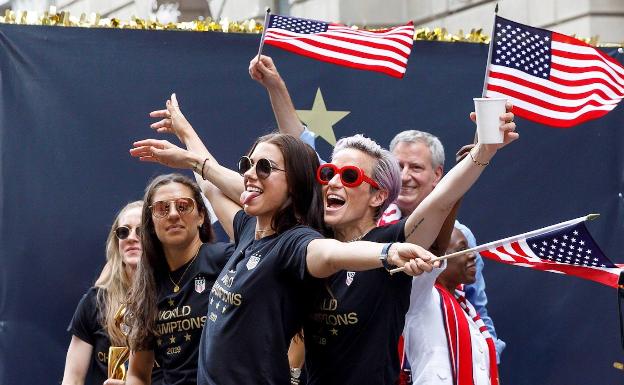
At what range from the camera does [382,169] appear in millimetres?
5188

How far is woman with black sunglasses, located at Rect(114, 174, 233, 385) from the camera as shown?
5797 mm

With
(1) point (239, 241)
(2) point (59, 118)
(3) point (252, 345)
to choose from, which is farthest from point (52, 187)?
(3) point (252, 345)

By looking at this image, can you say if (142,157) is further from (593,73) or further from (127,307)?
(593,73)

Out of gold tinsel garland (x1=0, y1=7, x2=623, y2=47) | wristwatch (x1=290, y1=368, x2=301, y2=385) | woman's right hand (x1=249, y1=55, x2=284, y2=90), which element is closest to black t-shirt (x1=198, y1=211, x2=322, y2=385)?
wristwatch (x1=290, y1=368, x2=301, y2=385)

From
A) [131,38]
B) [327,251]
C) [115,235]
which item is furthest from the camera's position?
[131,38]

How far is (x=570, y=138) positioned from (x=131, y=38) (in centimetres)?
286

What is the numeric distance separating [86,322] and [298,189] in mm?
2625

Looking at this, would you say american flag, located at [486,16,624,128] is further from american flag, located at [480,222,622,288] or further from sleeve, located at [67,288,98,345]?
sleeve, located at [67,288,98,345]

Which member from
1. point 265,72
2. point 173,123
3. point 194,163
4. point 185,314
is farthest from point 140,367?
point 265,72

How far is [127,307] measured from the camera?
606cm

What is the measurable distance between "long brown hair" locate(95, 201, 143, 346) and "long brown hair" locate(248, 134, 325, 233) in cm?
219

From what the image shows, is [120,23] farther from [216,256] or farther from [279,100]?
[216,256]

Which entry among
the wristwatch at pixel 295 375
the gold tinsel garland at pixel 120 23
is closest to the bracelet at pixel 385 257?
the wristwatch at pixel 295 375

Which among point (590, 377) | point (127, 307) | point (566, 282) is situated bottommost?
point (590, 377)
